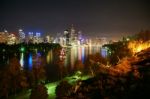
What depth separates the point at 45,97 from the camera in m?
23.9

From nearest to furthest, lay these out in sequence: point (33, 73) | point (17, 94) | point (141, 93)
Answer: point (141, 93) → point (17, 94) → point (33, 73)

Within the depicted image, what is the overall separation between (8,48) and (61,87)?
77949 millimetres

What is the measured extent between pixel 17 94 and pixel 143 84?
22.8 m

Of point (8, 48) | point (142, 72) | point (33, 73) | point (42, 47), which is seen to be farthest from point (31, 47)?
point (142, 72)

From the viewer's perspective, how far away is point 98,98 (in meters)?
13.1

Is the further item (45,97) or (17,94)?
(17,94)

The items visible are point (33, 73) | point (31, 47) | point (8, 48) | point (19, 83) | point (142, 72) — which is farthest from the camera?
point (31, 47)

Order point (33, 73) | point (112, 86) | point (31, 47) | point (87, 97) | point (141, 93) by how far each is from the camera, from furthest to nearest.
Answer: point (31, 47), point (33, 73), point (112, 86), point (87, 97), point (141, 93)

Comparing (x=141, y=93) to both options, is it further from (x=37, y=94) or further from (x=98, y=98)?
(x=37, y=94)

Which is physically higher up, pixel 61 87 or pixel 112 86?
pixel 112 86

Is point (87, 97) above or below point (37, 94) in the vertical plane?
above

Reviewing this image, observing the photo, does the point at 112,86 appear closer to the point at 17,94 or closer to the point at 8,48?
the point at 17,94

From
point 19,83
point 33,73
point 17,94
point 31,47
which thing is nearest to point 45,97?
point 17,94

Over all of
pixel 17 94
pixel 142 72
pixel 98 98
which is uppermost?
pixel 142 72
